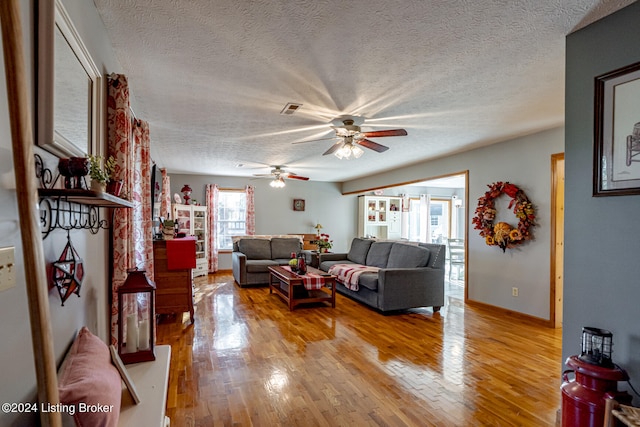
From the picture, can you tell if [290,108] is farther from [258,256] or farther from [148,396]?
[258,256]

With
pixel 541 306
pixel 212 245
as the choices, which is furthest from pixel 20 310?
pixel 212 245

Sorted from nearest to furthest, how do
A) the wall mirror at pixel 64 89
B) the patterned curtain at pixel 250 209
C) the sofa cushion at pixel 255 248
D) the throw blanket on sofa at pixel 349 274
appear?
the wall mirror at pixel 64 89
the throw blanket on sofa at pixel 349 274
the sofa cushion at pixel 255 248
the patterned curtain at pixel 250 209

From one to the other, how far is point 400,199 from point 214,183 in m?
4.96

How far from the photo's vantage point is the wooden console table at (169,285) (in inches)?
153

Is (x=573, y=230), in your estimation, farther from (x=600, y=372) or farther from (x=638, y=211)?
(x=600, y=372)

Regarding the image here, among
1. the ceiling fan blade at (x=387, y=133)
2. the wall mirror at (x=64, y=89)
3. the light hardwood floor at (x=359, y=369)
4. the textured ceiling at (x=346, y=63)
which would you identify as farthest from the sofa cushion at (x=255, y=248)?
the wall mirror at (x=64, y=89)

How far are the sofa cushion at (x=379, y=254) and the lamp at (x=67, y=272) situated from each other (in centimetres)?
452

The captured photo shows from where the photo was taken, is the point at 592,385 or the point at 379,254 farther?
the point at 379,254

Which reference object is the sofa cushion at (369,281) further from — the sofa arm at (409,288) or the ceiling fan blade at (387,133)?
the ceiling fan blade at (387,133)

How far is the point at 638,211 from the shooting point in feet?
5.58

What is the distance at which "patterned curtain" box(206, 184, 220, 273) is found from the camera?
7742 mm

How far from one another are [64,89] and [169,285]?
3.09 metres

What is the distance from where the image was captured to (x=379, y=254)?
556 cm

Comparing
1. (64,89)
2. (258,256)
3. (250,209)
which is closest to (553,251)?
(64,89)
